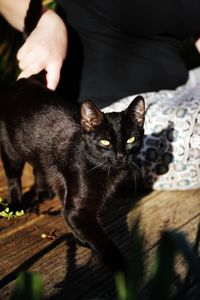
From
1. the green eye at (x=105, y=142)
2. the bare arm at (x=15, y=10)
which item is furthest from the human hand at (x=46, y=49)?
the green eye at (x=105, y=142)

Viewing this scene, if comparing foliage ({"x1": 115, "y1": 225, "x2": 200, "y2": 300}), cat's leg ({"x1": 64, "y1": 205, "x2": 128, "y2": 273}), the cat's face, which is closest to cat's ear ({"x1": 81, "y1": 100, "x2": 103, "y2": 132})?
the cat's face

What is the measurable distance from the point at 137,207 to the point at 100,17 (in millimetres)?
1160

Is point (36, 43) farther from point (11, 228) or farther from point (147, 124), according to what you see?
point (11, 228)

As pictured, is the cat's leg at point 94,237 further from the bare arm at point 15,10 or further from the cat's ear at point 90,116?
the bare arm at point 15,10

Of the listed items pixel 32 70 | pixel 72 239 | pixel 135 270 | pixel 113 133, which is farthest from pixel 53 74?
pixel 135 270

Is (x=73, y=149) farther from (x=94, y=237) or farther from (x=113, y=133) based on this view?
(x=94, y=237)

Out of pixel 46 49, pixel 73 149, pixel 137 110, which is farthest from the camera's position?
pixel 46 49

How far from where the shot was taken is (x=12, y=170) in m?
2.63

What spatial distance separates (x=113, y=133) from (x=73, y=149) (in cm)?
27

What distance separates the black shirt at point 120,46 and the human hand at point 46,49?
0.96 feet

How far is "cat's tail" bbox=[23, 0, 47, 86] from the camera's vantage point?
8.29ft

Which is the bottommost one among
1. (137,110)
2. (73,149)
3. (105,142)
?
(73,149)

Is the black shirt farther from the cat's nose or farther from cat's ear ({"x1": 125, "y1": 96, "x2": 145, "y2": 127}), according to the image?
the cat's nose

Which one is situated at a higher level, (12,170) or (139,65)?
(139,65)
